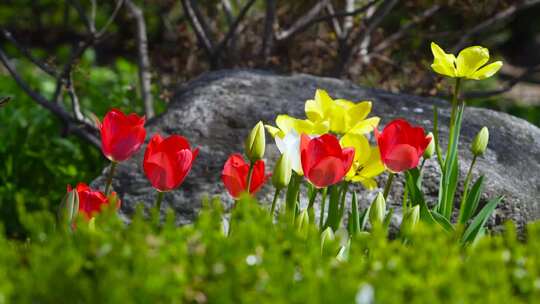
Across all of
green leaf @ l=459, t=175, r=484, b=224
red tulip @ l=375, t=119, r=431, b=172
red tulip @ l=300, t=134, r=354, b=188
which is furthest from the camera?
green leaf @ l=459, t=175, r=484, b=224

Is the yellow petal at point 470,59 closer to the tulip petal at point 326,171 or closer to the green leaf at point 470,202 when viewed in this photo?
the green leaf at point 470,202

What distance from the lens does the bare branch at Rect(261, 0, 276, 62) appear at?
451 cm

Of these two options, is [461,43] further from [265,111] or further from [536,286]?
[536,286]

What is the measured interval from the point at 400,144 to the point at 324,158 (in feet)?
0.91

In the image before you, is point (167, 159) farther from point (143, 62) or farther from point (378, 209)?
point (143, 62)

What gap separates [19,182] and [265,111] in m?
1.62

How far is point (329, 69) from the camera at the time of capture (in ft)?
17.2

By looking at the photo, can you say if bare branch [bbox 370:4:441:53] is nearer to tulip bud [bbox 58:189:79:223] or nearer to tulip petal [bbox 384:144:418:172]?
tulip petal [bbox 384:144:418:172]

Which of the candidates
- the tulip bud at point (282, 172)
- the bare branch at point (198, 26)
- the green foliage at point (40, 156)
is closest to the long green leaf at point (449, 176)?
the tulip bud at point (282, 172)

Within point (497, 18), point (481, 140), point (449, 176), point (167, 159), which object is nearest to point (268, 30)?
point (497, 18)

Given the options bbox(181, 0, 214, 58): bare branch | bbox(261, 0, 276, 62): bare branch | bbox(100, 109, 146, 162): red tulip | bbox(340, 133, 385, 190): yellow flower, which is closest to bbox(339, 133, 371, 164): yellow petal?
bbox(340, 133, 385, 190): yellow flower

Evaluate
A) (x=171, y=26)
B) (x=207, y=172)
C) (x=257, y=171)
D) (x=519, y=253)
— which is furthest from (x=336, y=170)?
(x=171, y=26)

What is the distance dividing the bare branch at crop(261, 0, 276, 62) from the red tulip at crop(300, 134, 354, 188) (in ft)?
7.93

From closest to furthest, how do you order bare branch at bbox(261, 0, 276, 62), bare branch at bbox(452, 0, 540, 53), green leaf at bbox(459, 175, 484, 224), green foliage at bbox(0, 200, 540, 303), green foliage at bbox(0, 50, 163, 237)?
1. green foliage at bbox(0, 200, 540, 303)
2. green leaf at bbox(459, 175, 484, 224)
3. green foliage at bbox(0, 50, 163, 237)
4. bare branch at bbox(261, 0, 276, 62)
5. bare branch at bbox(452, 0, 540, 53)
